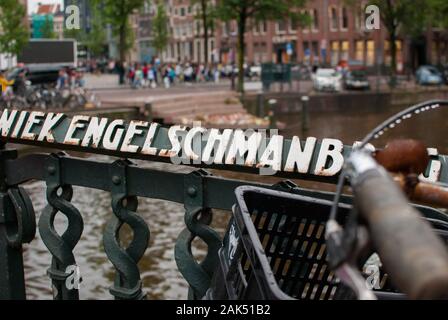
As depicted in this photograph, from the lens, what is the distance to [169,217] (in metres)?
12.8

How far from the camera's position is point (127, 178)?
9.98 ft

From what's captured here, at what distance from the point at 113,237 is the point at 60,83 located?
26430mm

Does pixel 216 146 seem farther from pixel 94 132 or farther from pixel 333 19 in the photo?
pixel 333 19

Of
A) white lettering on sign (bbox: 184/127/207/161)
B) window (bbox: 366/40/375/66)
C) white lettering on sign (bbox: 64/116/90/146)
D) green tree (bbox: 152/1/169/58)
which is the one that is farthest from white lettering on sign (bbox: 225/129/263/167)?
green tree (bbox: 152/1/169/58)

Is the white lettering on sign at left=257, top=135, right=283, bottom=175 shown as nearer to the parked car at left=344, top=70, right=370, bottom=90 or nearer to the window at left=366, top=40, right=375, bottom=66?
the parked car at left=344, top=70, right=370, bottom=90

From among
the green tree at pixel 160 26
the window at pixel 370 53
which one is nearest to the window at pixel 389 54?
the window at pixel 370 53

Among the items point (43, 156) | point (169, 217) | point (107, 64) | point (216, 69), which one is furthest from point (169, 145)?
point (107, 64)

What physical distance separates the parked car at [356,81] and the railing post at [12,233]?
3686cm

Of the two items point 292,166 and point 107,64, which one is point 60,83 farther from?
point 107,64

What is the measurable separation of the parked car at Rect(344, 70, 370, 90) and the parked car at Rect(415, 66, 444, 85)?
12.1 ft

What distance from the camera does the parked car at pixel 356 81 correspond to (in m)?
39.3

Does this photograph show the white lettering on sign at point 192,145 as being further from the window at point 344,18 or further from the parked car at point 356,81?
the window at point 344,18

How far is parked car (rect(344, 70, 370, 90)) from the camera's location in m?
39.3

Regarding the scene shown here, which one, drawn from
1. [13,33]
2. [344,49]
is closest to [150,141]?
[13,33]
